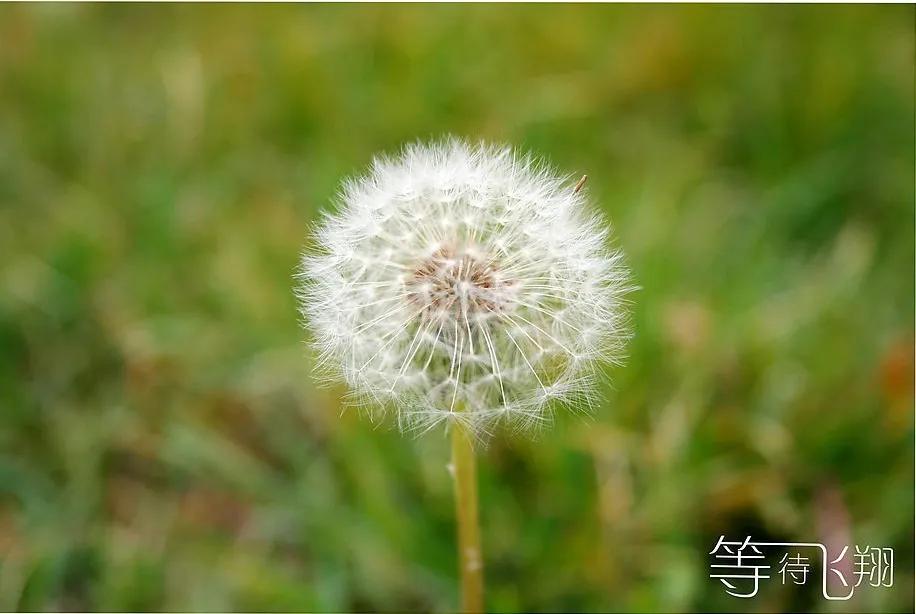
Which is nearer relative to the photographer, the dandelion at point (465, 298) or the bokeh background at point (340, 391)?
the dandelion at point (465, 298)

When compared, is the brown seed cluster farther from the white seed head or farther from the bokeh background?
the bokeh background

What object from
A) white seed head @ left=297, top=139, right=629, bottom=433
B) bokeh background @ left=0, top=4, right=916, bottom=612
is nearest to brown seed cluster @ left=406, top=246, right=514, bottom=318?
white seed head @ left=297, top=139, right=629, bottom=433

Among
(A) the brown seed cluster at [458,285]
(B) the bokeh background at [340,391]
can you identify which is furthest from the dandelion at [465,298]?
(B) the bokeh background at [340,391]

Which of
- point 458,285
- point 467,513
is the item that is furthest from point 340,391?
point 458,285

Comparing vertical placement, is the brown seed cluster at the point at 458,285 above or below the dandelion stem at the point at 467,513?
above

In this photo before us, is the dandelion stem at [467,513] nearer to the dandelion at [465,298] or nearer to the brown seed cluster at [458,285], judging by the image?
the dandelion at [465,298]

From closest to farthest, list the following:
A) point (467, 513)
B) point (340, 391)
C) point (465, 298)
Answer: point (465, 298) < point (467, 513) < point (340, 391)

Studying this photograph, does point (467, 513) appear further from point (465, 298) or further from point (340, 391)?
point (340, 391)
